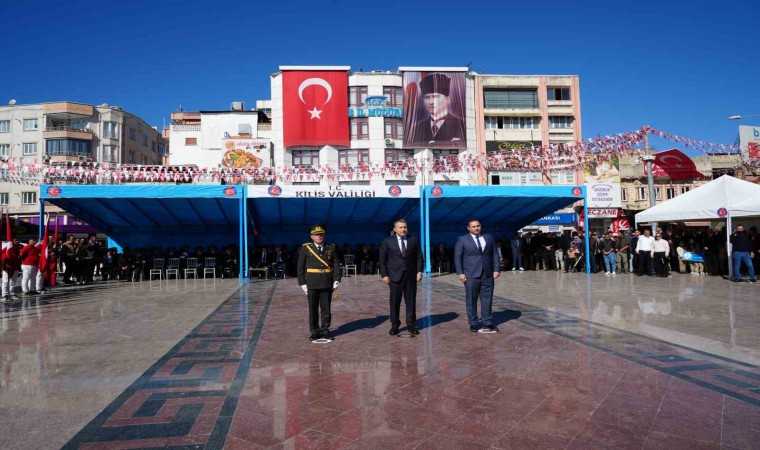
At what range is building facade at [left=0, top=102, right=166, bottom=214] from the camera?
141 ft

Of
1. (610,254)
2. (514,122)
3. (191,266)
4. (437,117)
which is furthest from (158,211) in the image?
(514,122)

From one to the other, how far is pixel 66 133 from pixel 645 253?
49470 millimetres

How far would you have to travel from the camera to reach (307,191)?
50.9 ft

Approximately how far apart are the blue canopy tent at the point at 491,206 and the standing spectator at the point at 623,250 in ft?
3.47

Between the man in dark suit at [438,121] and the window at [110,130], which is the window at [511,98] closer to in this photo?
the man in dark suit at [438,121]

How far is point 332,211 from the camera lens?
19.2 m

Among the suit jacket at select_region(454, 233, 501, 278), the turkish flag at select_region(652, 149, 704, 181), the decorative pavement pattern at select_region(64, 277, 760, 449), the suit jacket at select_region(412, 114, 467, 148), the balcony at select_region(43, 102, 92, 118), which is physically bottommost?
the decorative pavement pattern at select_region(64, 277, 760, 449)

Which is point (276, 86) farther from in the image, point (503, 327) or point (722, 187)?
point (503, 327)

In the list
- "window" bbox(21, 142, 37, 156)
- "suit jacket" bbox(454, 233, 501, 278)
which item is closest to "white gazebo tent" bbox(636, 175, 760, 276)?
"suit jacket" bbox(454, 233, 501, 278)

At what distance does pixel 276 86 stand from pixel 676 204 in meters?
29.6

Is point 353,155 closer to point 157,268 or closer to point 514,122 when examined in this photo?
point 514,122

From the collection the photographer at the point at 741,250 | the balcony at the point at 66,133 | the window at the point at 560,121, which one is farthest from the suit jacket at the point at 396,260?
the balcony at the point at 66,133

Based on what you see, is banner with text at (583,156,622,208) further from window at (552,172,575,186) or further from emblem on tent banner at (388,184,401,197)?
emblem on tent banner at (388,184,401,197)

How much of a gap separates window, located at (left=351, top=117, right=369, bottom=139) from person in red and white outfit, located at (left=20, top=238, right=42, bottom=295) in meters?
25.6
